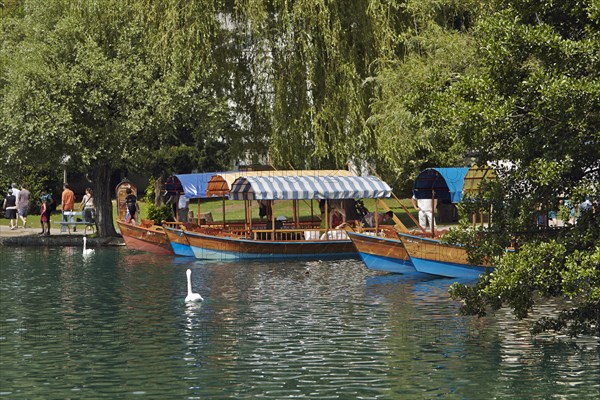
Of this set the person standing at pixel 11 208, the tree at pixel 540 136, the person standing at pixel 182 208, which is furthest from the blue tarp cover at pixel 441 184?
the person standing at pixel 11 208

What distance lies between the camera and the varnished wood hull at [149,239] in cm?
4334

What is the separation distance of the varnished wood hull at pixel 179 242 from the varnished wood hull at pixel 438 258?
10.5 m

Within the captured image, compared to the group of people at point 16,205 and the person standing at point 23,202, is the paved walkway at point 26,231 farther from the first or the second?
the person standing at point 23,202

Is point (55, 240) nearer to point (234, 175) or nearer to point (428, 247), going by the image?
point (234, 175)

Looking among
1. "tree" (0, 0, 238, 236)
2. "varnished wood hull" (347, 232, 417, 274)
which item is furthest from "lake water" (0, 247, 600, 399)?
"tree" (0, 0, 238, 236)

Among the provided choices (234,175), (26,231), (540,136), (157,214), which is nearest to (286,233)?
(234,175)

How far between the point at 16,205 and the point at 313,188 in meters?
17.8

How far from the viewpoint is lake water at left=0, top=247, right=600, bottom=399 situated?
1836 cm

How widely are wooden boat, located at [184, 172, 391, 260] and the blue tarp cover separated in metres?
2.39

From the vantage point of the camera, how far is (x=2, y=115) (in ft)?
145

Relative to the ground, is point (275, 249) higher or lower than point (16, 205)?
lower

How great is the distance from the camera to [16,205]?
172ft

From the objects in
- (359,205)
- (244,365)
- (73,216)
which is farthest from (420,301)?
(73,216)

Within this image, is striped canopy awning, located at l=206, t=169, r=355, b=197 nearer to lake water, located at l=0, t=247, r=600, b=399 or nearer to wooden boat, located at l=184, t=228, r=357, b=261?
wooden boat, located at l=184, t=228, r=357, b=261
